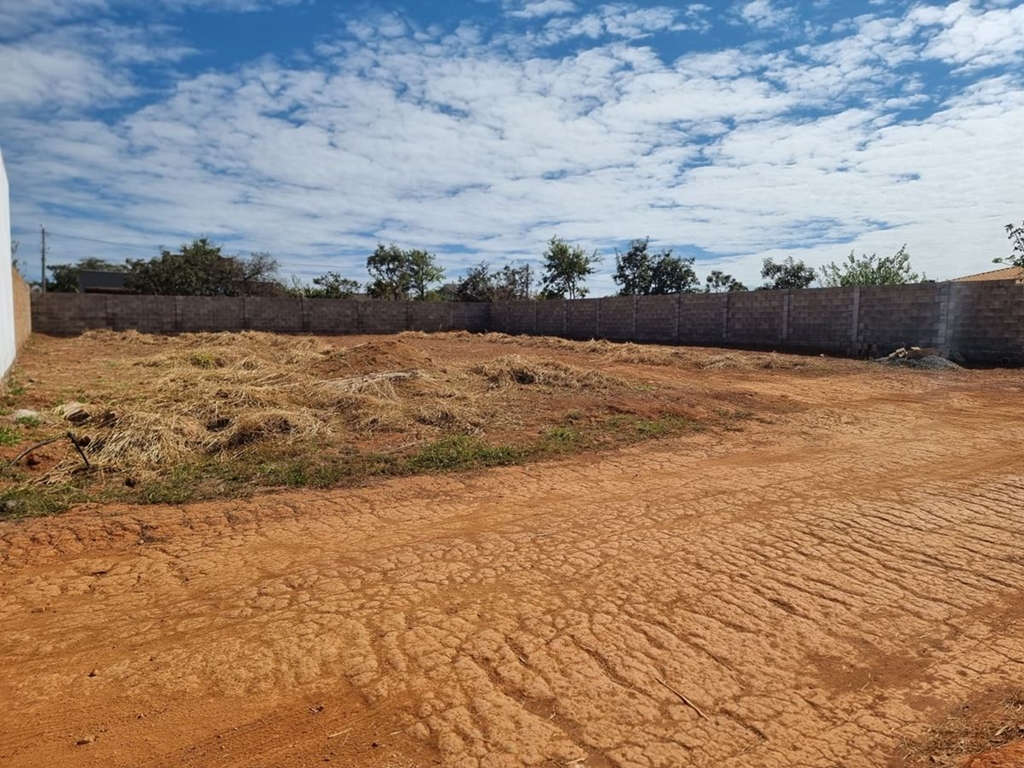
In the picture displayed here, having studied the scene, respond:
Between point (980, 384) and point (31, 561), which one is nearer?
point (31, 561)

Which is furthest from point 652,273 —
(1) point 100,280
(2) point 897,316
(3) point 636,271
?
(1) point 100,280

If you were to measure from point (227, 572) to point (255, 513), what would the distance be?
42.2 inches

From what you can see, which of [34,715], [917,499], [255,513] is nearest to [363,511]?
[255,513]

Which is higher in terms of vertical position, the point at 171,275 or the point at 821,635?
the point at 171,275

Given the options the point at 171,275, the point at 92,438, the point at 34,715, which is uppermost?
the point at 171,275

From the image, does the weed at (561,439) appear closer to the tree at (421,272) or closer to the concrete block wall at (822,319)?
the concrete block wall at (822,319)

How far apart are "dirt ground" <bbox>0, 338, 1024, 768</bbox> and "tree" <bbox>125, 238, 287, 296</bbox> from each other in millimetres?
37620

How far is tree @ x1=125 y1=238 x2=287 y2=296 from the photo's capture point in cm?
3734

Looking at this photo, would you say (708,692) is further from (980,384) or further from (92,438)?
(980,384)

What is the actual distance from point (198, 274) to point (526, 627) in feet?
134

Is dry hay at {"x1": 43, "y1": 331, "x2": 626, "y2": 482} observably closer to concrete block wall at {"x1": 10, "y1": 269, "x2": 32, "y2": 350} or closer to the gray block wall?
concrete block wall at {"x1": 10, "y1": 269, "x2": 32, "y2": 350}

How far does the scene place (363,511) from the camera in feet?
15.6

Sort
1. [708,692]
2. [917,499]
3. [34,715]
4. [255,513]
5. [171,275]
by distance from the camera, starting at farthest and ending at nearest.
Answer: [171,275] < [917,499] < [255,513] < [708,692] < [34,715]

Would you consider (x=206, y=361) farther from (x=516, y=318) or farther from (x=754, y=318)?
(x=516, y=318)
